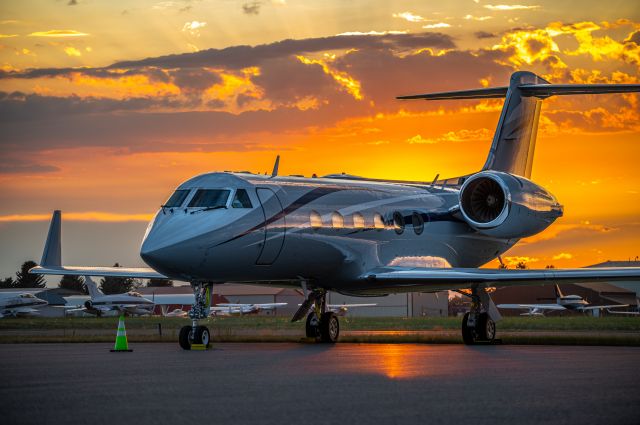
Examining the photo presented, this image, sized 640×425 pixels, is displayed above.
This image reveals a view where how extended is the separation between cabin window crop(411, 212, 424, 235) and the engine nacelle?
3.97ft

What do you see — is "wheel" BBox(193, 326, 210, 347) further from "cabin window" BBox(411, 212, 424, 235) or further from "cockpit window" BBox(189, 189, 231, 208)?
"cabin window" BBox(411, 212, 424, 235)

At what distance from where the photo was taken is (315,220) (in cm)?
2638

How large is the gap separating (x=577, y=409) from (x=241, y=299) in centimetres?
11504

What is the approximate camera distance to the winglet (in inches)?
1243

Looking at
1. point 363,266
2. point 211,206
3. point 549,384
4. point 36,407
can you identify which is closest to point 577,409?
point 549,384

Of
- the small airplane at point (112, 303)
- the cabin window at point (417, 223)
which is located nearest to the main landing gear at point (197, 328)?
the cabin window at point (417, 223)

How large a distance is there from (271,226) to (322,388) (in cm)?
1139

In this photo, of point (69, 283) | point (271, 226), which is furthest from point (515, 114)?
point (69, 283)

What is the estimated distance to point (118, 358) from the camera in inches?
806

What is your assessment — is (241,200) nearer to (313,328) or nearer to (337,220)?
(337,220)

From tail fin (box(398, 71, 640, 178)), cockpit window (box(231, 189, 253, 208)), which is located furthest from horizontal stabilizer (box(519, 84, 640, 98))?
cockpit window (box(231, 189, 253, 208))

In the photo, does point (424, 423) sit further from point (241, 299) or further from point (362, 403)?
point (241, 299)

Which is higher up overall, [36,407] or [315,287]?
[315,287]

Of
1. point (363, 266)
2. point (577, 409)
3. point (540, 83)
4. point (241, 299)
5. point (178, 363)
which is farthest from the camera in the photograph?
point (241, 299)
